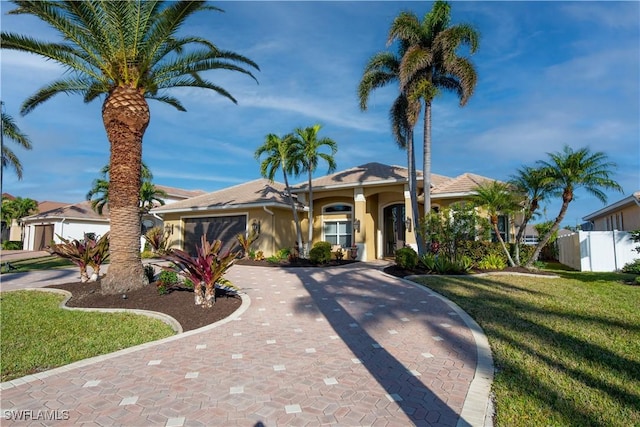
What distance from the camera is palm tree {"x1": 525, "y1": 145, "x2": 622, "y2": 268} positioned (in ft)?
41.4

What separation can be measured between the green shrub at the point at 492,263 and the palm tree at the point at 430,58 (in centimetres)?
311

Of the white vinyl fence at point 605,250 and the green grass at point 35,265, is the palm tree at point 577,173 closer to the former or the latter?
the white vinyl fence at point 605,250

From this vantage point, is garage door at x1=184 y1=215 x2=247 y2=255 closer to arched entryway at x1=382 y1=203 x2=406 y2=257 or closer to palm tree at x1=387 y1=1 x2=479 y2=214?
arched entryway at x1=382 y1=203 x2=406 y2=257

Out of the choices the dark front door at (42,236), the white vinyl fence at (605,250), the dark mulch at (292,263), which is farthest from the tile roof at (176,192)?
the white vinyl fence at (605,250)

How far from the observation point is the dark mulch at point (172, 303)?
7547 millimetres

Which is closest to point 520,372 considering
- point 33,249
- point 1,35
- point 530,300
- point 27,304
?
point 530,300

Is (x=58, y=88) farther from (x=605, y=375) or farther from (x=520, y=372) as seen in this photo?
(x=605, y=375)

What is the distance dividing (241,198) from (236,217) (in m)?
1.16

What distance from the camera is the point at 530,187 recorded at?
14266mm

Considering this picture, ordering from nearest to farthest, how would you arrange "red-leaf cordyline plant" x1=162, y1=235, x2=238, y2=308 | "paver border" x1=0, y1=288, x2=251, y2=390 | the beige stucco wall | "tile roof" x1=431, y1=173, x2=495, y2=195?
"paver border" x1=0, y1=288, x2=251, y2=390, "red-leaf cordyline plant" x1=162, y1=235, x2=238, y2=308, the beige stucco wall, "tile roof" x1=431, y1=173, x2=495, y2=195

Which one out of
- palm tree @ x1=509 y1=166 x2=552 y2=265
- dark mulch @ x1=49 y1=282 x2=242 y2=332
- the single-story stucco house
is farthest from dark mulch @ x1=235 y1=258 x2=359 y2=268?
palm tree @ x1=509 y1=166 x2=552 y2=265

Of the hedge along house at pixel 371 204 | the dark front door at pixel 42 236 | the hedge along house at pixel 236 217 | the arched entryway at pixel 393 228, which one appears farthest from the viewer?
the dark front door at pixel 42 236

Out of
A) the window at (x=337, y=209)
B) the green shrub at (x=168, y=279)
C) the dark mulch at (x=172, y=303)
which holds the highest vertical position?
the window at (x=337, y=209)

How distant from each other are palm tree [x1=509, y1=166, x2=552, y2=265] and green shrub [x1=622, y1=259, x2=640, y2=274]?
379 cm
